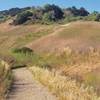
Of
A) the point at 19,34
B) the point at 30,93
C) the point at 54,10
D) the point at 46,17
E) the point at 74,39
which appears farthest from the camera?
the point at 54,10

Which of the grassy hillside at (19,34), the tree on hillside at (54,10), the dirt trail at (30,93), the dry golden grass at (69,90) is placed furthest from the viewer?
the tree on hillside at (54,10)

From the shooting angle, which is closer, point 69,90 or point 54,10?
point 69,90

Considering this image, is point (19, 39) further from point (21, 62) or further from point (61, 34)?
point (21, 62)

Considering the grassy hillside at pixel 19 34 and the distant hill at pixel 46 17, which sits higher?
the distant hill at pixel 46 17

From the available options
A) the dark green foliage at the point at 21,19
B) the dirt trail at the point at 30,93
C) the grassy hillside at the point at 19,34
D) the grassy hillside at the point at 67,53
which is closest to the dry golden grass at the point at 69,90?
the grassy hillside at the point at 67,53

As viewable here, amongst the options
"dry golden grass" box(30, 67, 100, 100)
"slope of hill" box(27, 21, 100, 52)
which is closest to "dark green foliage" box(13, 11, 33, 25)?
"slope of hill" box(27, 21, 100, 52)

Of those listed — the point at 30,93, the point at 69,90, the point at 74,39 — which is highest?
the point at 74,39

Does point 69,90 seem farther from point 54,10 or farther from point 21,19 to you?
point 54,10

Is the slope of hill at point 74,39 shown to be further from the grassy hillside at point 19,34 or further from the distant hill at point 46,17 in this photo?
the distant hill at point 46,17

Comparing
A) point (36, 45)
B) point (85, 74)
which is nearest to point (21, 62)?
point (36, 45)

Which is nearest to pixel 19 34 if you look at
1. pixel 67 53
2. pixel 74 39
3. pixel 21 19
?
pixel 21 19

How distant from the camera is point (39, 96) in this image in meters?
18.2

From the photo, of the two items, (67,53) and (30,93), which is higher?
(67,53)

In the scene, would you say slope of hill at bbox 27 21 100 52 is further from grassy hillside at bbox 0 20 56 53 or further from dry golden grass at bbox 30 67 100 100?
dry golden grass at bbox 30 67 100 100
